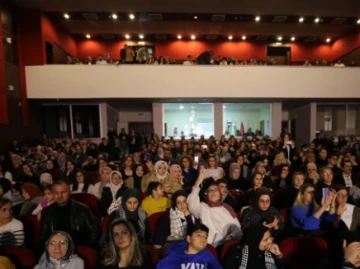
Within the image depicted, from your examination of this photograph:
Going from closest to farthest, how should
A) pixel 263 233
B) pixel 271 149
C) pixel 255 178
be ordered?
pixel 263 233, pixel 255 178, pixel 271 149

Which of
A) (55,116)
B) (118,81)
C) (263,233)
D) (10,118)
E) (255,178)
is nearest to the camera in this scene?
(263,233)

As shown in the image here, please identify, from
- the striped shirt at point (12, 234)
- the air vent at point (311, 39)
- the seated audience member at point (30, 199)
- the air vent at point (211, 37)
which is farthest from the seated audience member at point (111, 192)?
the air vent at point (311, 39)

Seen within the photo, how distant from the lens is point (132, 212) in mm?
2564

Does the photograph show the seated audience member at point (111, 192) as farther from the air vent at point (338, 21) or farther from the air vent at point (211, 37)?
the air vent at point (338, 21)


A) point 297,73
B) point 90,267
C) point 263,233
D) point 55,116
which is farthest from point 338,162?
point 55,116

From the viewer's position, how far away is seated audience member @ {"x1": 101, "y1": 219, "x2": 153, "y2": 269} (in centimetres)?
181

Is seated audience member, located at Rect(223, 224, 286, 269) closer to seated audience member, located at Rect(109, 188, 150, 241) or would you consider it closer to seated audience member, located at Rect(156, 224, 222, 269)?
seated audience member, located at Rect(156, 224, 222, 269)

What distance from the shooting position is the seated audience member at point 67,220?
221 centimetres

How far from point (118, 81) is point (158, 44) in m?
5.03

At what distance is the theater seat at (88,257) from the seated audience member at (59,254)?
126mm

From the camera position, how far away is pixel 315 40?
43.6ft

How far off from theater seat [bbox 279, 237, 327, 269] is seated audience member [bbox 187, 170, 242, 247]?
0.44 meters

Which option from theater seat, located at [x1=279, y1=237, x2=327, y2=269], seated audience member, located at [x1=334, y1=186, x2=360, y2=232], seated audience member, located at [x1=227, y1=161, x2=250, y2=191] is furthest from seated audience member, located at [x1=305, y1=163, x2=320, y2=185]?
theater seat, located at [x1=279, y1=237, x2=327, y2=269]

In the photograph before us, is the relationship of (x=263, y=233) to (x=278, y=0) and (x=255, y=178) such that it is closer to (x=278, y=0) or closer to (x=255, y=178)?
(x=255, y=178)
